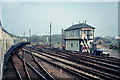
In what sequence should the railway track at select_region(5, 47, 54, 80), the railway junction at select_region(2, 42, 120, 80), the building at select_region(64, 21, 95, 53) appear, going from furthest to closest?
the building at select_region(64, 21, 95, 53) < the railway junction at select_region(2, 42, 120, 80) < the railway track at select_region(5, 47, 54, 80)

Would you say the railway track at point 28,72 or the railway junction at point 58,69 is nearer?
the railway track at point 28,72

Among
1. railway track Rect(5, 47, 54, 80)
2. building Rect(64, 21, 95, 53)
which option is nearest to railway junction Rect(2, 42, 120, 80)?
railway track Rect(5, 47, 54, 80)

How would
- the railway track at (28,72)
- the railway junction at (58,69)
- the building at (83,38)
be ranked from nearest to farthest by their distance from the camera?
1. the railway track at (28,72)
2. the railway junction at (58,69)
3. the building at (83,38)

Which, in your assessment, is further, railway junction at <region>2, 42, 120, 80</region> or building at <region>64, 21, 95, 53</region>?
building at <region>64, 21, 95, 53</region>

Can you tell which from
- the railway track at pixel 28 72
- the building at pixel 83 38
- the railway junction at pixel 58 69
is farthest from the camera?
the building at pixel 83 38

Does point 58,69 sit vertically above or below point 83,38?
below

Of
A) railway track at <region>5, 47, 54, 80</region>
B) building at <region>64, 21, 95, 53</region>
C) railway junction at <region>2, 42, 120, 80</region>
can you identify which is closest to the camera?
railway track at <region>5, 47, 54, 80</region>

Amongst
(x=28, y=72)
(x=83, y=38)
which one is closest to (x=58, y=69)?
(x=28, y=72)

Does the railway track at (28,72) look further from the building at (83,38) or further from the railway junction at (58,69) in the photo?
the building at (83,38)

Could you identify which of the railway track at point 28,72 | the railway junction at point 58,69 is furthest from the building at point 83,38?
the railway track at point 28,72

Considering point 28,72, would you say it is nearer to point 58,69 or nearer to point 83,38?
point 58,69

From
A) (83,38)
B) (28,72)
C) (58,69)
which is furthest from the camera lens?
(83,38)

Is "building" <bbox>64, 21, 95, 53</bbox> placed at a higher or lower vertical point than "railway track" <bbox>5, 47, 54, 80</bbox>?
higher

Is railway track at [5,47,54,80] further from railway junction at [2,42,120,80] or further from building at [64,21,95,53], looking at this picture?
building at [64,21,95,53]
